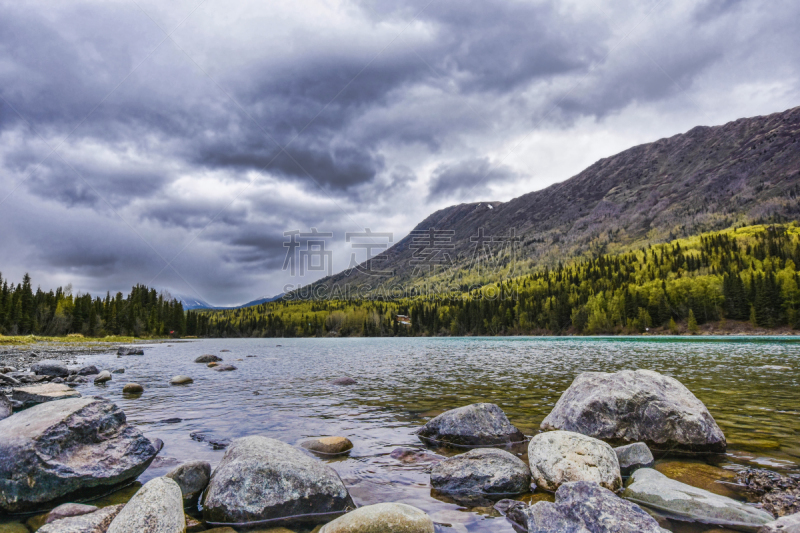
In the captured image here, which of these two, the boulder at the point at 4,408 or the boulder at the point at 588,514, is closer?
the boulder at the point at 588,514

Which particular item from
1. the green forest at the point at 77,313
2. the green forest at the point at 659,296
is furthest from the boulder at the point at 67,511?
the green forest at the point at 659,296

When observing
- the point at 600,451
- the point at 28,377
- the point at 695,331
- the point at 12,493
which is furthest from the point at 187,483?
the point at 695,331

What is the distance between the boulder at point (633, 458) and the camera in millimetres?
8867

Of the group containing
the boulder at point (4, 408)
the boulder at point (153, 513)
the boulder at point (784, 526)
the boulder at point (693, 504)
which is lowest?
the boulder at point (693, 504)

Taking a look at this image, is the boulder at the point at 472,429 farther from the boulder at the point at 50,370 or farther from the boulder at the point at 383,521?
the boulder at the point at 50,370

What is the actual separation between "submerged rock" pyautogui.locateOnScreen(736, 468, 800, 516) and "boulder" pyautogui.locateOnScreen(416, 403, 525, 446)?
5058 mm

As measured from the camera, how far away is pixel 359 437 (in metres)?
11.9

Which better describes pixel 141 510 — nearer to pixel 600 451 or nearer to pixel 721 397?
pixel 600 451

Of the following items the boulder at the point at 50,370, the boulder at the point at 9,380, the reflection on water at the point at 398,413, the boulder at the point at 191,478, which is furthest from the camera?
the boulder at the point at 50,370

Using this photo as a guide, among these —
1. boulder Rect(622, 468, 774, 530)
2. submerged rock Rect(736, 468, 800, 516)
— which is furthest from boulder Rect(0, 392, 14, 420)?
submerged rock Rect(736, 468, 800, 516)

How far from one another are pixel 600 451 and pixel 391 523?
4890 mm

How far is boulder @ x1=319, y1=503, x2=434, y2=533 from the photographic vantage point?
579 cm

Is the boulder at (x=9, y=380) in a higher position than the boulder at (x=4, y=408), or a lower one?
lower

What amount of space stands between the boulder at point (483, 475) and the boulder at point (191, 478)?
4.68 metres
